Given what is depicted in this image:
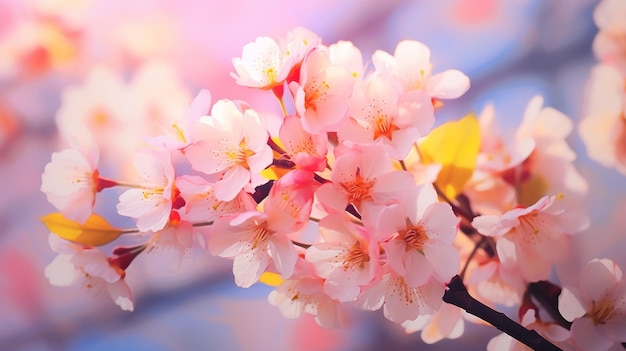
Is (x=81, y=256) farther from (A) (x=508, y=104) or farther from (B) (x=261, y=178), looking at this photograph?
(A) (x=508, y=104)

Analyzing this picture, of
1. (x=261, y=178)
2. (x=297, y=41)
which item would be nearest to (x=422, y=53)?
(x=297, y=41)

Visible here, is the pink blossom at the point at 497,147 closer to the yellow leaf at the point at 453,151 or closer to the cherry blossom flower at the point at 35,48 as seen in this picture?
the yellow leaf at the point at 453,151

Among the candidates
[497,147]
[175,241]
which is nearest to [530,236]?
[497,147]

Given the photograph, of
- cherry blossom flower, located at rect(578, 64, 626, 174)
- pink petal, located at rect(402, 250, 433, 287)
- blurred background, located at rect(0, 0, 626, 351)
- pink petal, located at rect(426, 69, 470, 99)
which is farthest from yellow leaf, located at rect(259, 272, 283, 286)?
cherry blossom flower, located at rect(578, 64, 626, 174)

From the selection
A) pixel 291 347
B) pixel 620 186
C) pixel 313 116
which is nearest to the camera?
pixel 313 116

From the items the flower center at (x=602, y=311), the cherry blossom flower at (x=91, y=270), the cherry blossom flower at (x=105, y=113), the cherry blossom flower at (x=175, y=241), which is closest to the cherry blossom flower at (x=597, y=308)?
the flower center at (x=602, y=311)

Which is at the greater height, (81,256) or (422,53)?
(422,53)

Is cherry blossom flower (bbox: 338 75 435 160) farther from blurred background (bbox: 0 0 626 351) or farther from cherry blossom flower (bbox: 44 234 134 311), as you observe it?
cherry blossom flower (bbox: 44 234 134 311)
